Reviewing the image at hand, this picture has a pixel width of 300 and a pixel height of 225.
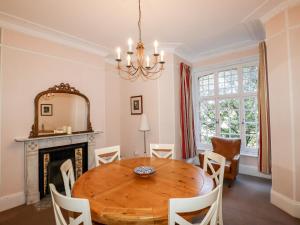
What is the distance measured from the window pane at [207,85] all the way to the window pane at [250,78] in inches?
28.7

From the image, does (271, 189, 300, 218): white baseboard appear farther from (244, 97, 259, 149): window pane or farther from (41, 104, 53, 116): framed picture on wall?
(41, 104, 53, 116): framed picture on wall

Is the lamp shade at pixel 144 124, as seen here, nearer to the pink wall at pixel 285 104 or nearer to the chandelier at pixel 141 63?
the chandelier at pixel 141 63

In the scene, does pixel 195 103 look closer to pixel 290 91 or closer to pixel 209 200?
pixel 290 91

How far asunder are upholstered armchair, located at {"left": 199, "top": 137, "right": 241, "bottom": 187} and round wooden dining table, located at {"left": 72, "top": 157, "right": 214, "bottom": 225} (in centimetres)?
163

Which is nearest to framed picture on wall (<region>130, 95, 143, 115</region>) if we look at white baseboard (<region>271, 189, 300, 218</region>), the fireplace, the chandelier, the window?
the chandelier

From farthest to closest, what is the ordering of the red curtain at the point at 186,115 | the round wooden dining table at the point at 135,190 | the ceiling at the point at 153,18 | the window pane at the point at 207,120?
the window pane at the point at 207,120 → the red curtain at the point at 186,115 → the ceiling at the point at 153,18 → the round wooden dining table at the point at 135,190

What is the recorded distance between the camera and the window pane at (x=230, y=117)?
3.91m

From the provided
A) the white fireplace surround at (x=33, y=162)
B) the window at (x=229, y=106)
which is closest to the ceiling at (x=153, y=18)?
the window at (x=229, y=106)

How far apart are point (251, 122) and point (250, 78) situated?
0.97m

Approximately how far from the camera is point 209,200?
999mm

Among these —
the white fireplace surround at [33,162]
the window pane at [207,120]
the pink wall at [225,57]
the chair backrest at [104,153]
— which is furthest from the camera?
the window pane at [207,120]

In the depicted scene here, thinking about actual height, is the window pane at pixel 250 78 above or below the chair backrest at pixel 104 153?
above

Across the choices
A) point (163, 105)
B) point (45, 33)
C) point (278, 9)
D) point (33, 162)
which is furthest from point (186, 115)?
point (45, 33)

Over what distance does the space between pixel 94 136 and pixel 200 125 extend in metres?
2.69
